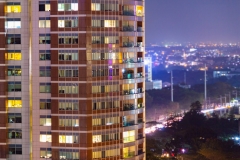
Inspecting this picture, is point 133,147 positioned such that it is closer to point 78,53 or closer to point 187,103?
point 78,53

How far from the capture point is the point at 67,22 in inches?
974

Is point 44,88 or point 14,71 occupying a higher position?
point 14,71

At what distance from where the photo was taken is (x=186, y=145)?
48562 millimetres

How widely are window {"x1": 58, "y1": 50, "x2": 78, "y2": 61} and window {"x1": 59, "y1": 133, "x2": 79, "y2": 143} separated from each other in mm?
3067

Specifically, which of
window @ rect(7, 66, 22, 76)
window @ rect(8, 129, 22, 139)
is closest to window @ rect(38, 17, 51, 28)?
window @ rect(7, 66, 22, 76)

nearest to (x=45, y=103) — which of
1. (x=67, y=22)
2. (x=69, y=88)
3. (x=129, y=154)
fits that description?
(x=69, y=88)

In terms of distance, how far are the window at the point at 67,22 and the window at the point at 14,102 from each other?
3.56m

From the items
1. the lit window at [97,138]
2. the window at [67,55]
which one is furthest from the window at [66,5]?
the lit window at [97,138]

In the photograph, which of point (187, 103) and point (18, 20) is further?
point (187, 103)

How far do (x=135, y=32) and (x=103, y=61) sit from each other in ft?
7.45

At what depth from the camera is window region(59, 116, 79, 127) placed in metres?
24.8

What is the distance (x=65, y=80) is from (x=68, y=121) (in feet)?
5.50

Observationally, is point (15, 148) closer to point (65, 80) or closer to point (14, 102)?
point (14, 102)

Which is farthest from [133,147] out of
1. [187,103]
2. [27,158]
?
[187,103]
